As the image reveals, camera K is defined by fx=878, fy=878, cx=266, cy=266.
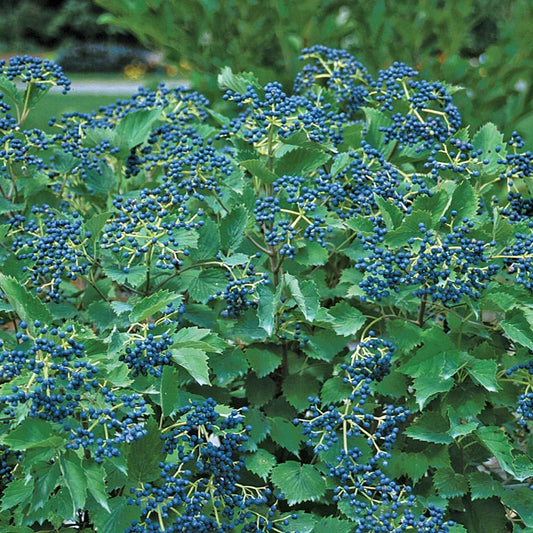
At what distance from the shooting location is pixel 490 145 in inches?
107

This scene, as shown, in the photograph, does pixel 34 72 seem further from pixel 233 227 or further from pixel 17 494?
pixel 17 494

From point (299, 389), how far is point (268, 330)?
0.41 m

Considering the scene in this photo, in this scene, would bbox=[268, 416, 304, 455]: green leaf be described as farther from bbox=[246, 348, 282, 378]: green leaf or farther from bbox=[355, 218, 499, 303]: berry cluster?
bbox=[355, 218, 499, 303]: berry cluster

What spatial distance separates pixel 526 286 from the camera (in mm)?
2375

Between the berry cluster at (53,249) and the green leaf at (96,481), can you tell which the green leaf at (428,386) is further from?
the berry cluster at (53,249)

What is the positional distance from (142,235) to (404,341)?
799mm

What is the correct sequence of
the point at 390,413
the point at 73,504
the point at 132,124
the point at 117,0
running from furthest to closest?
the point at 117,0 → the point at 132,124 → the point at 390,413 → the point at 73,504

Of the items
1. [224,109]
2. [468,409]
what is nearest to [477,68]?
[224,109]

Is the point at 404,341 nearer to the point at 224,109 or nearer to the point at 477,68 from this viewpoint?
the point at 224,109

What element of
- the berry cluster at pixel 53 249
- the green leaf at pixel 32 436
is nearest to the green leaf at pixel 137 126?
the berry cluster at pixel 53 249

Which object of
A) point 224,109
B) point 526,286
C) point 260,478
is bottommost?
point 260,478

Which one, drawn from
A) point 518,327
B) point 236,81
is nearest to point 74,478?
point 518,327

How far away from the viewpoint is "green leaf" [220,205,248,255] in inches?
95.9

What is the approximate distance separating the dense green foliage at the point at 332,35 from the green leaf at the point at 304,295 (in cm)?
250
